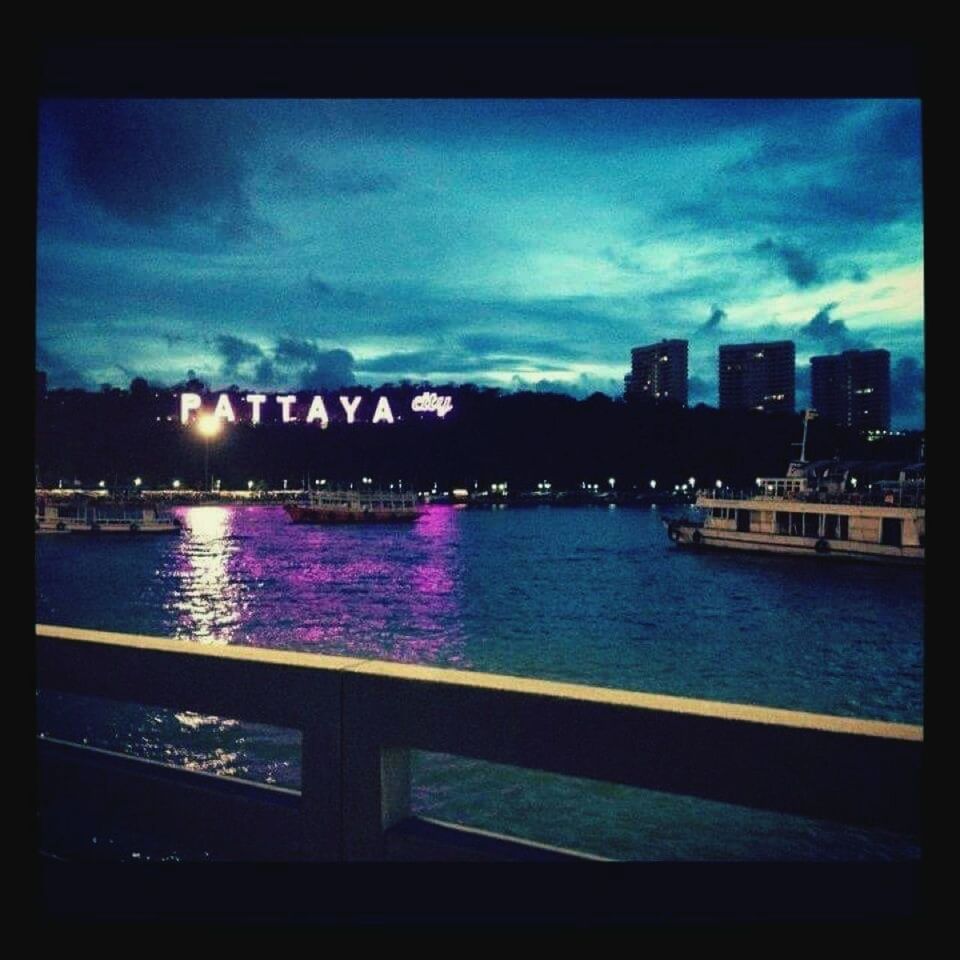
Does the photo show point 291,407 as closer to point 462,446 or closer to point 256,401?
point 256,401

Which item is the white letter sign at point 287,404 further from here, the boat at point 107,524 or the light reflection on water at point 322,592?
the boat at point 107,524

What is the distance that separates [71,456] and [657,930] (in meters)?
127

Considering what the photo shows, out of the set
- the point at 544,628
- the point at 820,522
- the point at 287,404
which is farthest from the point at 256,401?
the point at 820,522

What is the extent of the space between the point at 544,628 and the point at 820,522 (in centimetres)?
2215

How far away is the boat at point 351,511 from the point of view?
270 ft

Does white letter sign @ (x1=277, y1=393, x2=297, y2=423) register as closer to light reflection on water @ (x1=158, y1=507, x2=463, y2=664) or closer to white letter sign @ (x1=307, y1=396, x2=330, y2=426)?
white letter sign @ (x1=307, y1=396, x2=330, y2=426)

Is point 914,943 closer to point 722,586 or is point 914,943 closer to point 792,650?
point 792,650

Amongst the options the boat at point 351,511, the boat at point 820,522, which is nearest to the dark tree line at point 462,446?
the boat at point 351,511

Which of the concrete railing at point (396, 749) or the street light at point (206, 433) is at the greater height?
the street light at point (206, 433)

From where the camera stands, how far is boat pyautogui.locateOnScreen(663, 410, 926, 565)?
4434cm

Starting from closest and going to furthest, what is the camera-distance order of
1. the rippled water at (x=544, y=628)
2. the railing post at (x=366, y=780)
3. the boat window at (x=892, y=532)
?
the railing post at (x=366, y=780) → the rippled water at (x=544, y=628) → the boat window at (x=892, y=532)

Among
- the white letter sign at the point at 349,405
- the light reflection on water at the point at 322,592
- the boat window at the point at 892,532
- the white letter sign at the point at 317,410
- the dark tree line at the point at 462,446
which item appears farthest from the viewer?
the dark tree line at the point at 462,446

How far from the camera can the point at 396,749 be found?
2328 mm

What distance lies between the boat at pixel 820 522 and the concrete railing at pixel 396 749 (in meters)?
43.7
